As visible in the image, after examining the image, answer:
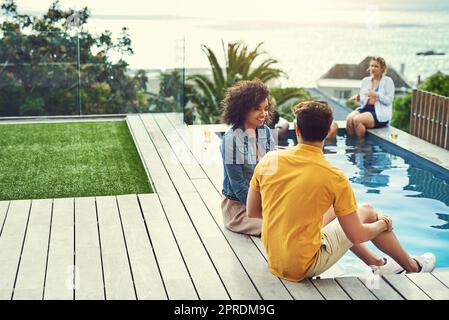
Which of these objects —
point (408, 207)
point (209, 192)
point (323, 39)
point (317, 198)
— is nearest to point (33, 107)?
point (209, 192)

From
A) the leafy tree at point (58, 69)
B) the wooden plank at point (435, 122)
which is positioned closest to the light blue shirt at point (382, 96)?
the wooden plank at point (435, 122)

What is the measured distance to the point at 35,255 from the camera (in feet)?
13.6

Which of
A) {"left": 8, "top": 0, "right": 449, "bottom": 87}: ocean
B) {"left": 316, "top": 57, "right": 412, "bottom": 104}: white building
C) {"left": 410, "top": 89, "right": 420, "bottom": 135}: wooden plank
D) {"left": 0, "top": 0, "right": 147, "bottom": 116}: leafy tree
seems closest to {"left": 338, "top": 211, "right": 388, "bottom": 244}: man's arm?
{"left": 410, "top": 89, "right": 420, "bottom": 135}: wooden plank

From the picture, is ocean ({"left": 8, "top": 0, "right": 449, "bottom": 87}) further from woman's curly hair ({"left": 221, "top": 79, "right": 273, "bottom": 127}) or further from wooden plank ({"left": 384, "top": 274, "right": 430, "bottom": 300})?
wooden plank ({"left": 384, "top": 274, "right": 430, "bottom": 300})

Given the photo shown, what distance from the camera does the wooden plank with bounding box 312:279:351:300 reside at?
350cm

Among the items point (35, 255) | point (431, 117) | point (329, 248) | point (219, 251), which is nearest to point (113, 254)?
point (35, 255)

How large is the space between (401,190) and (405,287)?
10.3ft

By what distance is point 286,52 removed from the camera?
3312cm

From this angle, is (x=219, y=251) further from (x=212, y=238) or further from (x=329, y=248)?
(x=329, y=248)

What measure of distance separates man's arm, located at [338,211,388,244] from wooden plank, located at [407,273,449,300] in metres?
0.35

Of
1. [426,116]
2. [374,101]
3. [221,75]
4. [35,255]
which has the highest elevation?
[221,75]

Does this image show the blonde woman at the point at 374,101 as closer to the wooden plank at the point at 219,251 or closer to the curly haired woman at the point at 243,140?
the wooden plank at the point at 219,251

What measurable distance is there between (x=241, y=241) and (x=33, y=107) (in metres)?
6.10
